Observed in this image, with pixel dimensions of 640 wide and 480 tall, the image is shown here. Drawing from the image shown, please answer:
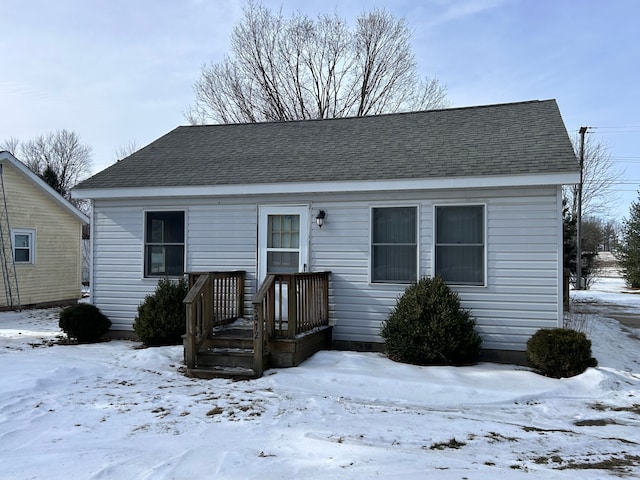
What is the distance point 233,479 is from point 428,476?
1.42 m

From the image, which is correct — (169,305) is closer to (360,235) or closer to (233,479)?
(360,235)

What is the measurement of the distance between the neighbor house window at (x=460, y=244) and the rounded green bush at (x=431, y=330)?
0.56m

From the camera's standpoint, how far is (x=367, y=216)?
904 cm

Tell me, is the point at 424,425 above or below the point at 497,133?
below

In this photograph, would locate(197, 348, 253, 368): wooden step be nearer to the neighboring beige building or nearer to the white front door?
the white front door

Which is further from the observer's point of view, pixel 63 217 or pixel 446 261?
pixel 63 217

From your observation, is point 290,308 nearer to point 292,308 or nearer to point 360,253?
point 292,308

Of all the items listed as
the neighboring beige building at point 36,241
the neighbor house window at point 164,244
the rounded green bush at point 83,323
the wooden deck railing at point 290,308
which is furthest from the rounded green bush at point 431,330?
the neighboring beige building at point 36,241

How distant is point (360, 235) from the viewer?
29.7 feet

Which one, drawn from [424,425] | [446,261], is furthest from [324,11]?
[424,425]

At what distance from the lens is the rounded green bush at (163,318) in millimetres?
9039

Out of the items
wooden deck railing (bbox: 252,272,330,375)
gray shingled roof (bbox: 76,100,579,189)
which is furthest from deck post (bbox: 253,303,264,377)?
gray shingled roof (bbox: 76,100,579,189)

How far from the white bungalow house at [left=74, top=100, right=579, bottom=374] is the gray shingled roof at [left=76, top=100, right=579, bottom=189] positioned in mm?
39

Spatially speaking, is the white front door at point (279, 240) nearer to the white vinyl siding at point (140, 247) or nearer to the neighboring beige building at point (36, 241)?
the white vinyl siding at point (140, 247)
